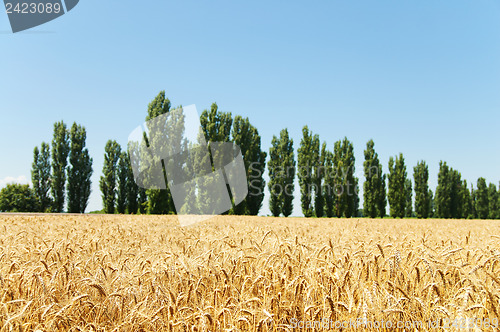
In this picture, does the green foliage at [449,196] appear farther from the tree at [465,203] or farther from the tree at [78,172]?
the tree at [78,172]

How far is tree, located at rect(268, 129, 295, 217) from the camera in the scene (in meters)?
39.7

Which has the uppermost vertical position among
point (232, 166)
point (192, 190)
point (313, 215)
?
point (232, 166)

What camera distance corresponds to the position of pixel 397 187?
45562 mm

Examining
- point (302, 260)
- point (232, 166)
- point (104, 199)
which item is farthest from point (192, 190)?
point (302, 260)

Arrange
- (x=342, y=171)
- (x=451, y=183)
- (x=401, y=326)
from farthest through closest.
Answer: (x=451, y=183), (x=342, y=171), (x=401, y=326)

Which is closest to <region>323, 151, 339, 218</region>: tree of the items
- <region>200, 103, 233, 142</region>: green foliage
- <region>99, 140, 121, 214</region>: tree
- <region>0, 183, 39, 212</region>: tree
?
<region>200, 103, 233, 142</region>: green foliage

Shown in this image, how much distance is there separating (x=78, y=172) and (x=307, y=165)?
31513 mm

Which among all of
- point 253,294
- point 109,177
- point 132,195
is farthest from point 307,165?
point 253,294

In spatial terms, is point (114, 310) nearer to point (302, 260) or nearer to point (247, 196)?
point (302, 260)

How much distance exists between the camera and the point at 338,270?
9.29 feet

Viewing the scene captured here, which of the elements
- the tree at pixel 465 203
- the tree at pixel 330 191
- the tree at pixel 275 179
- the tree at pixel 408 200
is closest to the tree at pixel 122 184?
the tree at pixel 275 179

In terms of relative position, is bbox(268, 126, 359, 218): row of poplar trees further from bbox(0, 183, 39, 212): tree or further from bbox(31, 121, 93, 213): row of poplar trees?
bbox(0, 183, 39, 212): tree

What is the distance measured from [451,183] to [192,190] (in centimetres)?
4414

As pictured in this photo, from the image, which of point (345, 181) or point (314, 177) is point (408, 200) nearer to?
point (345, 181)
